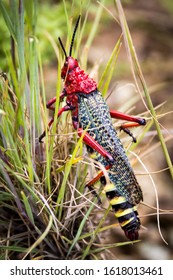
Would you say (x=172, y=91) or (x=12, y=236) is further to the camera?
(x=172, y=91)

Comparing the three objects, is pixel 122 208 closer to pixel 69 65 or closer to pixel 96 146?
pixel 96 146

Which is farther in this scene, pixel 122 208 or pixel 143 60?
pixel 143 60

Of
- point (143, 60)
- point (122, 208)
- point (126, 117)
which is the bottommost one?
point (122, 208)

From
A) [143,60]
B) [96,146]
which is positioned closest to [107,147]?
[96,146]

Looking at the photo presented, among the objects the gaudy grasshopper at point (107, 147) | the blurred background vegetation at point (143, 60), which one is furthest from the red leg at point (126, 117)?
the blurred background vegetation at point (143, 60)
